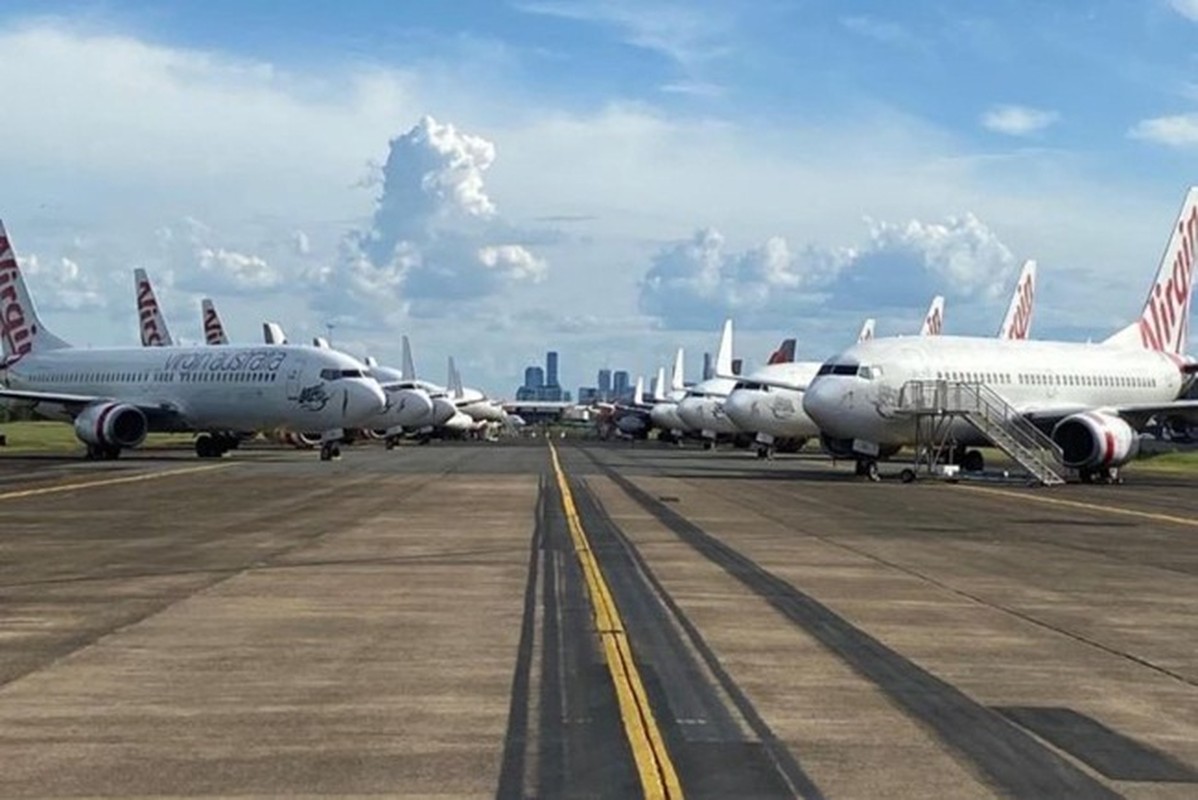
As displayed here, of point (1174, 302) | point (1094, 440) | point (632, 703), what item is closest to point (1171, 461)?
point (1174, 302)

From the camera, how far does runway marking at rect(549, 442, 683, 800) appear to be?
26.3ft

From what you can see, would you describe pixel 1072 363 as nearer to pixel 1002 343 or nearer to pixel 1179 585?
pixel 1002 343

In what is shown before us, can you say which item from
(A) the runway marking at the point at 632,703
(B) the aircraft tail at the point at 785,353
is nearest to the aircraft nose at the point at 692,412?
(B) the aircraft tail at the point at 785,353

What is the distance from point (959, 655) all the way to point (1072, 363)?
43.2 metres

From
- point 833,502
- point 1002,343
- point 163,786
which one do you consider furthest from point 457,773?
point 1002,343

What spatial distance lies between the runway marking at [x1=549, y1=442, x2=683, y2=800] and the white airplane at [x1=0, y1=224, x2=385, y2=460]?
38632 mm

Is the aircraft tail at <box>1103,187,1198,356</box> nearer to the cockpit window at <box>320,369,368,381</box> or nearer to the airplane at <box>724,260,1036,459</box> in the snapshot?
the airplane at <box>724,260,1036,459</box>

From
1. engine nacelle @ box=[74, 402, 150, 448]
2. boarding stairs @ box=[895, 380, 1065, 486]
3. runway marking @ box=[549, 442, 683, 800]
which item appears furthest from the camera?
engine nacelle @ box=[74, 402, 150, 448]

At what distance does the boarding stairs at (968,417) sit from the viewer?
47.1m

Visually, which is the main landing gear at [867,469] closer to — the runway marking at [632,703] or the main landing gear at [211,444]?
the main landing gear at [211,444]

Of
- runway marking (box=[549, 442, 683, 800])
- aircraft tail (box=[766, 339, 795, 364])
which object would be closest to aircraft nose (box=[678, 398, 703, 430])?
aircraft tail (box=[766, 339, 795, 364])

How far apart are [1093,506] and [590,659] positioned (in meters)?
25.4

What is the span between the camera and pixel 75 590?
1639 cm

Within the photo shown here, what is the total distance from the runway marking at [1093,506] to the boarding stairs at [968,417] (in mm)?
3942
